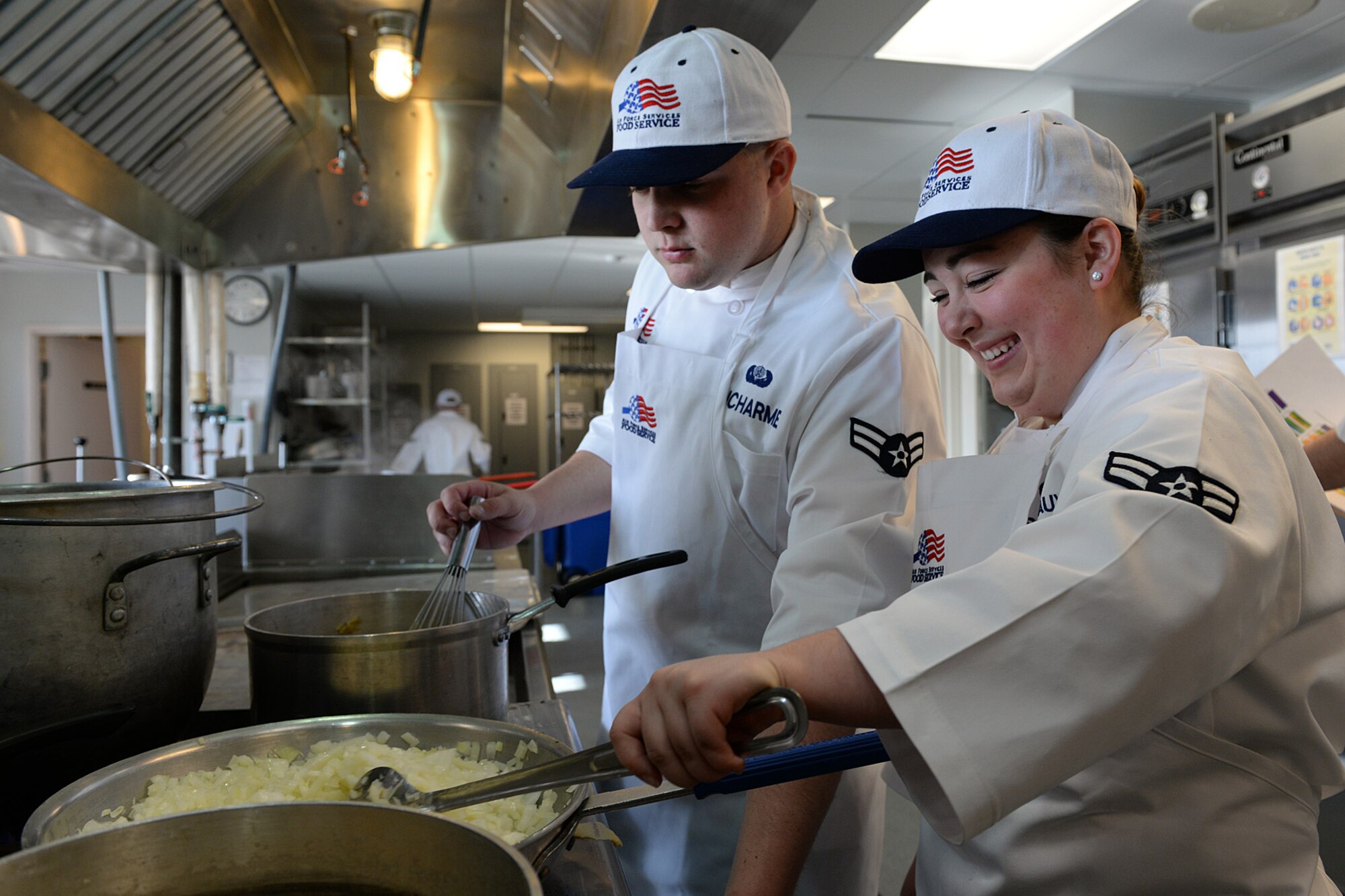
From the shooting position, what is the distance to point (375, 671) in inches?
34.7

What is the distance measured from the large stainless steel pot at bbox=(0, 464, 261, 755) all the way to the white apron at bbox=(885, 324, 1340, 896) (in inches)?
28.6

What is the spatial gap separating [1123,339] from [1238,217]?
307 centimetres

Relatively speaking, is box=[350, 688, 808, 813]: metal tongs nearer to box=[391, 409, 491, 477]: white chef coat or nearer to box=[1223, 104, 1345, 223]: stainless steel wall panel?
box=[1223, 104, 1345, 223]: stainless steel wall panel

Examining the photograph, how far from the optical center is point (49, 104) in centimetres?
171

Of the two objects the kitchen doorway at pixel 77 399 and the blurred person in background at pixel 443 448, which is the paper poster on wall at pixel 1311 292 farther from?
the kitchen doorway at pixel 77 399

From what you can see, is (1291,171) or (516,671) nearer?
(516,671)

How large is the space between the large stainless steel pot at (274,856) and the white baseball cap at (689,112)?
29.9 inches

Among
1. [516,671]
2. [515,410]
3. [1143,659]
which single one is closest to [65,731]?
[1143,659]

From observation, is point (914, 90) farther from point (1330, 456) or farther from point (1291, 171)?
point (1330, 456)

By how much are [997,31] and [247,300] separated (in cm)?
496

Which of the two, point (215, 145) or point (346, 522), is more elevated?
point (215, 145)

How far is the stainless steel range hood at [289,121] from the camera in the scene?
1.64 meters

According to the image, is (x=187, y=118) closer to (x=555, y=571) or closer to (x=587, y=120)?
(x=587, y=120)

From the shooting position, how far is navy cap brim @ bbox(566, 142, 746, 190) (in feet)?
3.34
